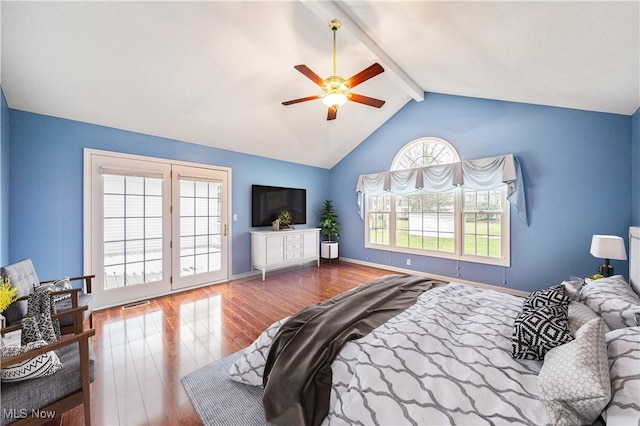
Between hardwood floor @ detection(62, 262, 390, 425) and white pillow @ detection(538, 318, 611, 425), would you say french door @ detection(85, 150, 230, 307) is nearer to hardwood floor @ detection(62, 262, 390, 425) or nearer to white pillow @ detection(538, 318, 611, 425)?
hardwood floor @ detection(62, 262, 390, 425)

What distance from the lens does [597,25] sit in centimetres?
174

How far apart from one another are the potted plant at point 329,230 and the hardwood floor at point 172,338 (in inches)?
57.0

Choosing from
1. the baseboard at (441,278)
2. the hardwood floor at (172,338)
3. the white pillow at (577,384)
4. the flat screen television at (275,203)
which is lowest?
the hardwood floor at (172,338)

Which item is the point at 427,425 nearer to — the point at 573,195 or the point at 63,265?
the point at 573,195

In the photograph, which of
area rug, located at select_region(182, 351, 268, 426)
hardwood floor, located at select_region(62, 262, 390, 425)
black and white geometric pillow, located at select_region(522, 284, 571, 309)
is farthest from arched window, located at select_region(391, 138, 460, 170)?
area rug, located at select_region(182, 351, 268, 426)

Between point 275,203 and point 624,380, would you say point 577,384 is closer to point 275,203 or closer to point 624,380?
point 624,380

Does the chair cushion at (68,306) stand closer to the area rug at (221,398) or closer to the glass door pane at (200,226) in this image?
the area rug at (221,398)


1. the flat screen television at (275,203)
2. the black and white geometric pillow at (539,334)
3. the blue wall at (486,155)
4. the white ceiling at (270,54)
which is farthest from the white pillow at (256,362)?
the flat screen television at (275,203)

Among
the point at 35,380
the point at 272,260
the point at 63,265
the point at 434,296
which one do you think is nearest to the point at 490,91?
the point at 434,296

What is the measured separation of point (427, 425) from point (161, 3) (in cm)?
345

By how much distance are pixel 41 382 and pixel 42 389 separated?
0.03 meters

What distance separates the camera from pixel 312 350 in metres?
1.38

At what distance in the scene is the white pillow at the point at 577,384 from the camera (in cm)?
83

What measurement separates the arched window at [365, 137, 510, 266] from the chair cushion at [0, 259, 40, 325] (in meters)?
4.97
